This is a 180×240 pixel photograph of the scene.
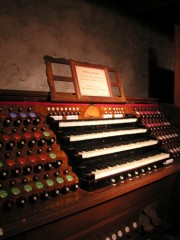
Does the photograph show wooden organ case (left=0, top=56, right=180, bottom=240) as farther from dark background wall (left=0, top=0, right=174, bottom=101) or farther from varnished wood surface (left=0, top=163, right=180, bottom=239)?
dark background wall (left=0, top=0, right=174, bottom=101)

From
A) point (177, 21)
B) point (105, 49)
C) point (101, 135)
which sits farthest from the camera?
point (177, 21)

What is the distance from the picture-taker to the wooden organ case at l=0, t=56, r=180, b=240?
1.56 metres

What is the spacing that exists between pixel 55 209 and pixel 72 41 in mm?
3009

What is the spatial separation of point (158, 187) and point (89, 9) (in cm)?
306

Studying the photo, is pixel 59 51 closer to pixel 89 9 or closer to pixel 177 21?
pixel 89 9

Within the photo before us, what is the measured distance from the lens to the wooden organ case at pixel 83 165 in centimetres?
156

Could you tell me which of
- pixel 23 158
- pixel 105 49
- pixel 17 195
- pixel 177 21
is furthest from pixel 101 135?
pixel 177 21

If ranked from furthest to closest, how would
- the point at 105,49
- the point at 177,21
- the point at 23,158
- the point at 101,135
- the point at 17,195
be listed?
the point at 177,21 → the point at 105,49 → the point at 101,135 → the point at 23,158 → the point at 17,195

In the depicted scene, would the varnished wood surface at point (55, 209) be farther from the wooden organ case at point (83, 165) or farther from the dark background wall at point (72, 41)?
the dark background wall at point (72, 41)

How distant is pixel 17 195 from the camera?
4.93ft

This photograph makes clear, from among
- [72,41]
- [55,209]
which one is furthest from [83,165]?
[72,41]

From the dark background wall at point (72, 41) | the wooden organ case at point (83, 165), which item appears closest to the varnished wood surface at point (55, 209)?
the wooden organ case at point (83, 165)

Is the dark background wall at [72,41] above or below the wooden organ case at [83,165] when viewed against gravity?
above

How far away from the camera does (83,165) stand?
2047 millimetres
